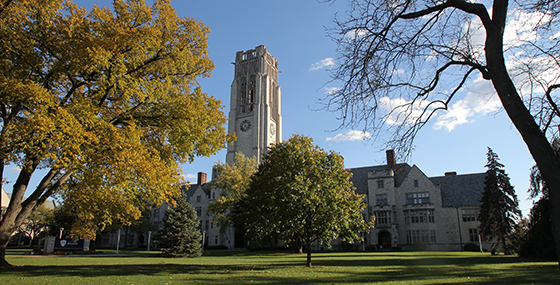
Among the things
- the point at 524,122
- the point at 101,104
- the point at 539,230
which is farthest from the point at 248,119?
the point at 524,122

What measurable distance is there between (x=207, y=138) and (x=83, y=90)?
621 cm

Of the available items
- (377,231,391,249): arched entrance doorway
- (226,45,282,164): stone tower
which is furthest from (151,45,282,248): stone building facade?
(377,231,391,249): arched entrance doorway

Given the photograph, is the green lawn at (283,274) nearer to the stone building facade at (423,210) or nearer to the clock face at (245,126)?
the stone building facade at (423,210)

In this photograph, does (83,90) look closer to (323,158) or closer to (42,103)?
(42,103)

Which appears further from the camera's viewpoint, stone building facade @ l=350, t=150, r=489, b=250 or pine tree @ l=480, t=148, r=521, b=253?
stone building facade @ l=350, t=150, r=489, b=250

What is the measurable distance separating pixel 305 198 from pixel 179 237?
17.3m

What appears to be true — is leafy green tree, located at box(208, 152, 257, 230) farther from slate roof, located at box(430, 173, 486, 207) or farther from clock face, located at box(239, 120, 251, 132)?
clock face, located at box(239, 120, 251, 132)

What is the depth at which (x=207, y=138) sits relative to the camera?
14.7 m

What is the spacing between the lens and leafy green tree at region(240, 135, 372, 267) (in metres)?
16.0

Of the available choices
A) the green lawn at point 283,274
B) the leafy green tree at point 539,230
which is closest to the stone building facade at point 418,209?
the leafy green tree at point 539,230

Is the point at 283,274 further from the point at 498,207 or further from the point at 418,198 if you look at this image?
the point at 418,198

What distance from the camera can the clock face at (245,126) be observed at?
70088 millimetres

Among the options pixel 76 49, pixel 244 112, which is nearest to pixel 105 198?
pixel 76 49

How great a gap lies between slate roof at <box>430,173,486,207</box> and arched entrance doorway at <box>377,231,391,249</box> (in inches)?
315
